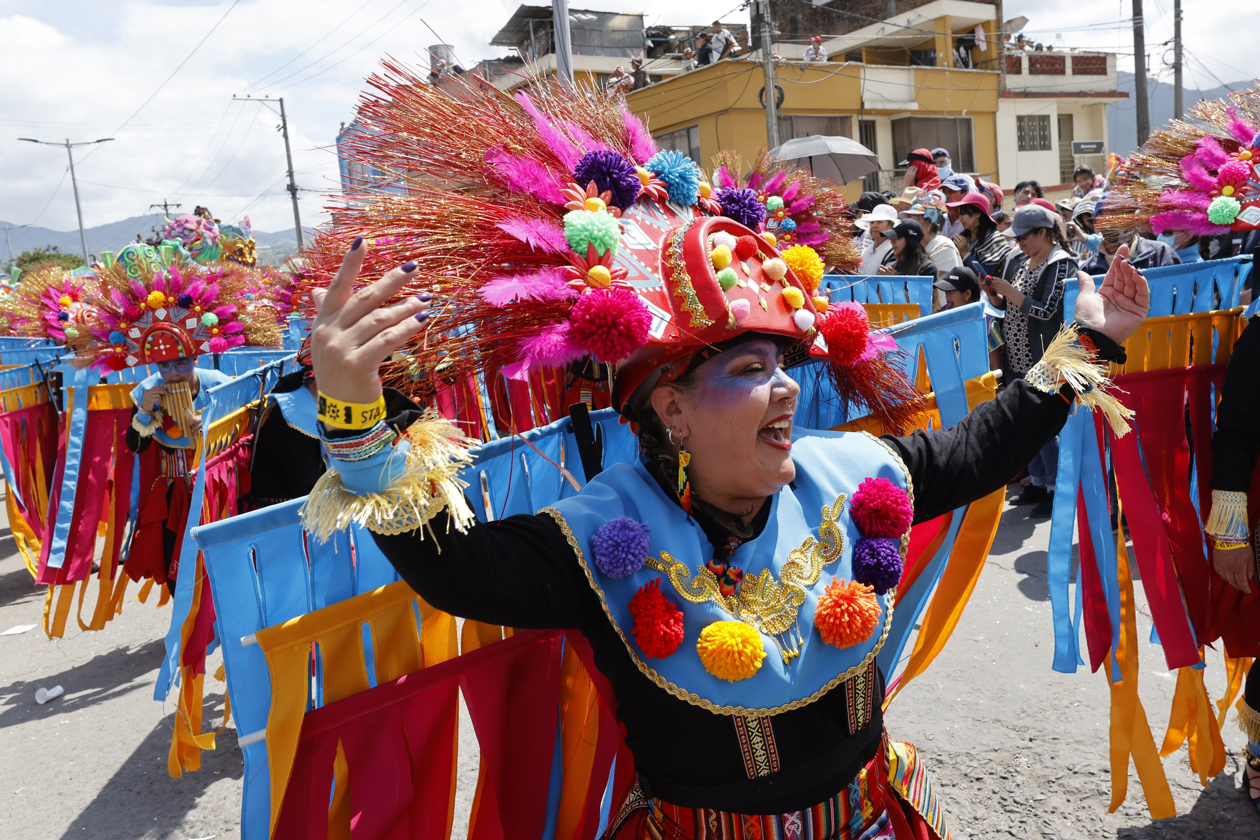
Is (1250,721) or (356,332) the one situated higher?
(356,332)

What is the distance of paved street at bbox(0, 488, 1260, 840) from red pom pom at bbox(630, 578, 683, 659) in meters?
1.91

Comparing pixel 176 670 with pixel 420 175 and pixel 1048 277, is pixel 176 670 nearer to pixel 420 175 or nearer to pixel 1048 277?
pixel 420 175

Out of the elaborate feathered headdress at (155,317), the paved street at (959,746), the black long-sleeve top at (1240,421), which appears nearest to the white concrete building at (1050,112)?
the paved street at (959,746)

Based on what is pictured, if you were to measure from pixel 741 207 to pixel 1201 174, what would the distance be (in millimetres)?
1761

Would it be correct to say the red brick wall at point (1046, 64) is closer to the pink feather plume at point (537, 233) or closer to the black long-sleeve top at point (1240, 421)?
the black long-sleeve top at point (1240, 421)

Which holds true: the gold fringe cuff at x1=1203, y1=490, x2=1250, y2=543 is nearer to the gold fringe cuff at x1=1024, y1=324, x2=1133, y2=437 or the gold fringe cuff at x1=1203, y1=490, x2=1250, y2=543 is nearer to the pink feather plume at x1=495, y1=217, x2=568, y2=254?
the gold fringe cuff at x1=1024, y1=324, x2=1133, y2=437

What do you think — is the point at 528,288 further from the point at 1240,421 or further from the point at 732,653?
the point at 1240,421

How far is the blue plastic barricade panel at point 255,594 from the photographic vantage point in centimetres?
Answer: 157

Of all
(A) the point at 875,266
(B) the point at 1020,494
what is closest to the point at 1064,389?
(B) the point at 1020,494

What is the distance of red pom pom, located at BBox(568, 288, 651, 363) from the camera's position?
1.48 meters

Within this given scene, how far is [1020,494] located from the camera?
20.4 ft

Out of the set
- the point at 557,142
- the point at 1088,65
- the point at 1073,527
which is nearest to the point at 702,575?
the point at 557,142

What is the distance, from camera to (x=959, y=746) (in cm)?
332

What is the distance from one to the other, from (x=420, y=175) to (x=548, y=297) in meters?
0.43
